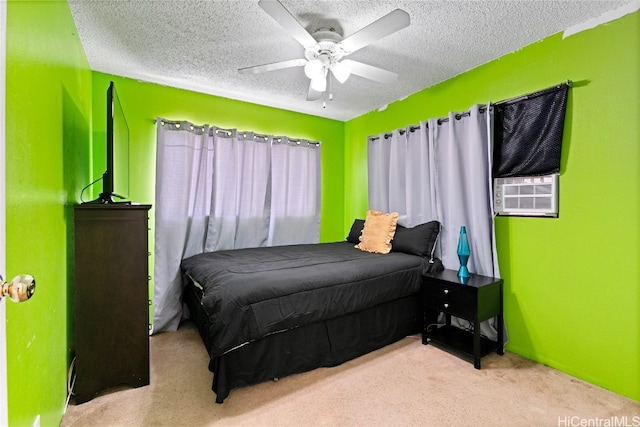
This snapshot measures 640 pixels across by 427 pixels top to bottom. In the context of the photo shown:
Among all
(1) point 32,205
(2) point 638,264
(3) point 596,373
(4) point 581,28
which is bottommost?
(3) point 596,373

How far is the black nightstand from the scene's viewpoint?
7.47 ft

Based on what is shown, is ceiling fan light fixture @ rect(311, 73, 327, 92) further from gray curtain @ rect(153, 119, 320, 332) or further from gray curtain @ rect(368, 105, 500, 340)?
gray curtain @ rect(153, 119, 320, 332)

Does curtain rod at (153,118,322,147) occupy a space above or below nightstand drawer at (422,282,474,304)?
above

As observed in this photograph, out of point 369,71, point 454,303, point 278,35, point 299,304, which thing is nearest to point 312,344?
point 299,304

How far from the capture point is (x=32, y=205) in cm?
123

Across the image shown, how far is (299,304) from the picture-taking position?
82.0 inches

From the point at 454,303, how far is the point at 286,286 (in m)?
1.33

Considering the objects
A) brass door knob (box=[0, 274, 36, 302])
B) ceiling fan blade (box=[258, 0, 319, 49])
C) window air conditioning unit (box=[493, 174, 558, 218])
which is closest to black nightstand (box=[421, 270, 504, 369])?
window air conditioning unit (box=[493, 174, 558, 218])

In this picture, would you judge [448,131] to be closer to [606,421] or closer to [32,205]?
[606,421]

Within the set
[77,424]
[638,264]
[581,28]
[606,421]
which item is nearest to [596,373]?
[606,421]

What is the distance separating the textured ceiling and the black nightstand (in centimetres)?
181

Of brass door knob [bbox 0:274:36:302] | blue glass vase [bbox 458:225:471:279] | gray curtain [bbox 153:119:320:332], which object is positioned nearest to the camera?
brass door knob [bbox 0:274:36:302]

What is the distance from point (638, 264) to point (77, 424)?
3.34 m

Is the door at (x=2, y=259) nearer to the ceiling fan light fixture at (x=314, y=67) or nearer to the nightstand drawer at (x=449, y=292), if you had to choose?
the ceiling fan light fixture at (x=314, y=67)
